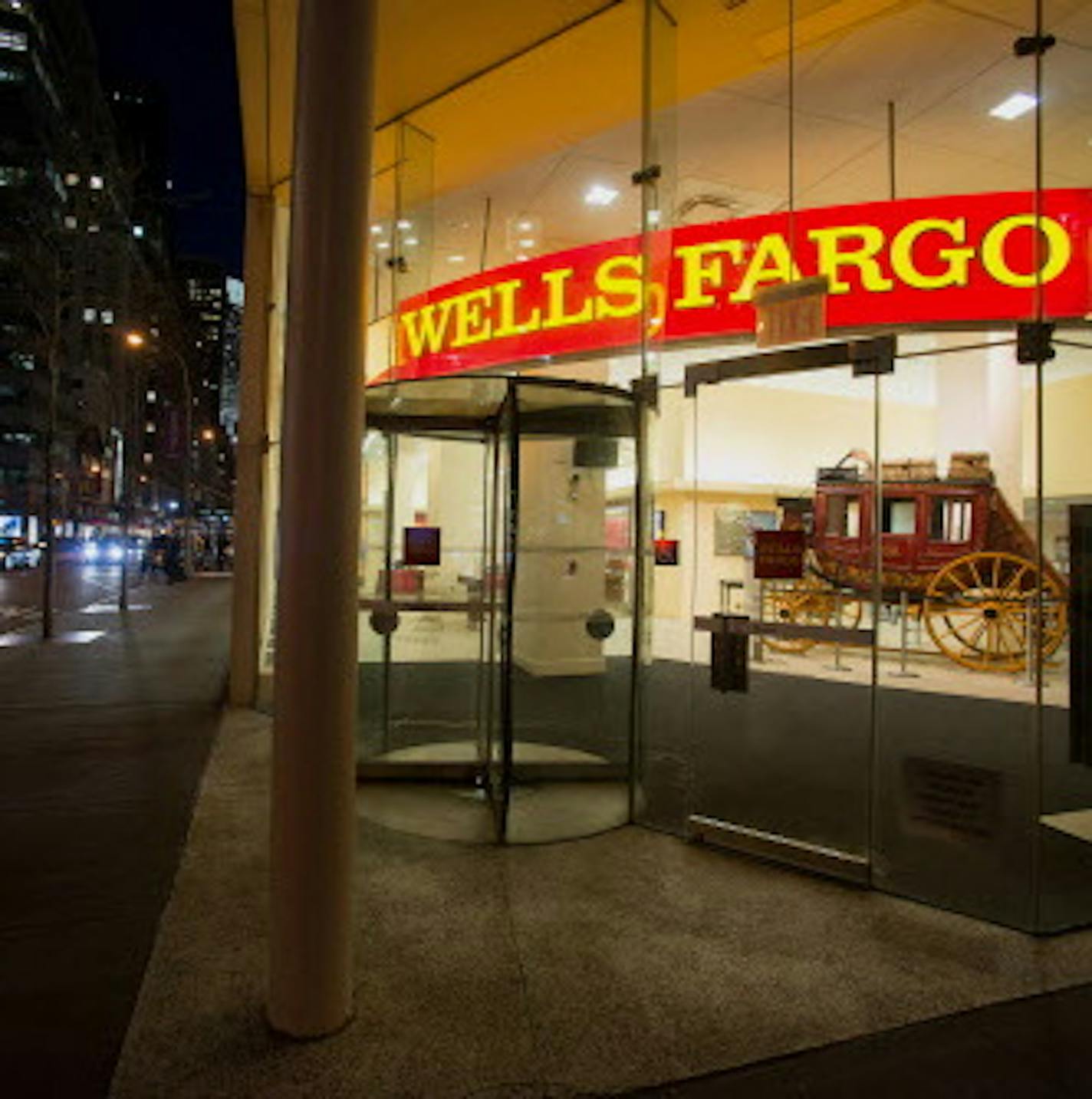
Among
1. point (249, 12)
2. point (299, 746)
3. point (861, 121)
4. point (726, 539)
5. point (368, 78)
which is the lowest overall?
point (299, 746)

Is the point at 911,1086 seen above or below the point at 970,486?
below

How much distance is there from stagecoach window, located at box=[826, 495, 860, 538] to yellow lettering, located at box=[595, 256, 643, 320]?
3.67 meters

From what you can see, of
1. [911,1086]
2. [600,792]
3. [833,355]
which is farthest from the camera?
[600,792]

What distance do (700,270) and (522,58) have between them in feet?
7.24

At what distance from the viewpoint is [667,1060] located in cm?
241

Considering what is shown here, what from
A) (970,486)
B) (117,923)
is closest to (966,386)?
(970,486)

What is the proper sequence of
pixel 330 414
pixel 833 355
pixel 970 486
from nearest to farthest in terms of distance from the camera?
pixel 330 414 → pixel 833 355 → pixel 970 486

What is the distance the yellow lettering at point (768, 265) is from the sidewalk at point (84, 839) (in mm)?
5350

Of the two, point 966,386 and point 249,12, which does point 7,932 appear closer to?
point 249,12

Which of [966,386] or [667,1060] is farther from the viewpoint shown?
[966,386]

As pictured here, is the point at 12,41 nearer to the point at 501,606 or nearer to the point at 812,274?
the point at 812,274

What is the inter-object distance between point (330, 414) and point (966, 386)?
1061 centimetres

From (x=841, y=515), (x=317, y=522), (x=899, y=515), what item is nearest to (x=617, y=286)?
(x=841, y=515)

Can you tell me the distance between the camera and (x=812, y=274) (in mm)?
6648
